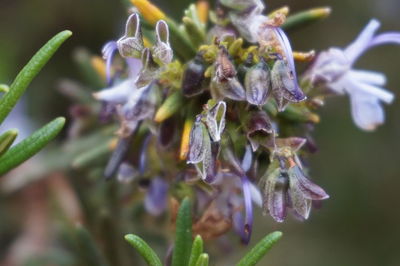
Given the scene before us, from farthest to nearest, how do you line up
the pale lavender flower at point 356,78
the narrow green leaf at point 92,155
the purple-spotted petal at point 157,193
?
the narrow green leaf at point 92,155, the purple-spotted petal at point 157,193, the pale lavender flower at point 356,78

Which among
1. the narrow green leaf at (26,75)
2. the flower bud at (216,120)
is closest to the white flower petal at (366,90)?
the flower bud at (216,120)

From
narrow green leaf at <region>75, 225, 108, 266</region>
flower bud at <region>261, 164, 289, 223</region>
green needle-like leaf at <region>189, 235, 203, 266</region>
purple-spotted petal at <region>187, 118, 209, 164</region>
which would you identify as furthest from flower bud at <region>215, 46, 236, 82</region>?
narrow green leaf at <region>75, 225, 108, 266</region>

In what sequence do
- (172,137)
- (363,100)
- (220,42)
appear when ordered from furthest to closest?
(363,100)
(172,137)
(220,42)

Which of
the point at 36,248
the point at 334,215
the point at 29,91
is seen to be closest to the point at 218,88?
the point at 36,248

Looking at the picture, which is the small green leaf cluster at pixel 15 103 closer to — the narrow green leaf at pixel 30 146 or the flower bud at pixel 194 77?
the narrow green leaf at pixel 30 146

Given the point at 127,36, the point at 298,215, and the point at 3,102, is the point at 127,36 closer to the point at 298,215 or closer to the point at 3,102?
the point at 3,102

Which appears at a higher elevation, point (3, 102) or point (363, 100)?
point (3, 102)
